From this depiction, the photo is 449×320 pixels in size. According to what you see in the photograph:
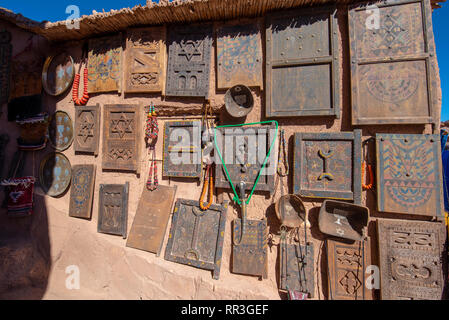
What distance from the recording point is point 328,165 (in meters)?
2.18

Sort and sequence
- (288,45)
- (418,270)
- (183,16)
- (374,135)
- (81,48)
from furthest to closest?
(81,48) → (183,16) → (288,45) → (374,135) → (418,270)

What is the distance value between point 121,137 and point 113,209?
1004mm

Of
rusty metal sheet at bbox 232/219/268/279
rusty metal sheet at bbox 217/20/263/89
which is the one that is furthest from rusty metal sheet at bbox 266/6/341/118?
rusty metal sheet at bbox 232/219/268/279

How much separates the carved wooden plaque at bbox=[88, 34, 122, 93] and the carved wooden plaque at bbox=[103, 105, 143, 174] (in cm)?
33

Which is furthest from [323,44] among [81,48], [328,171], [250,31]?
[81,48]

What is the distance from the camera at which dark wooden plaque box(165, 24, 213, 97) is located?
8.41ft

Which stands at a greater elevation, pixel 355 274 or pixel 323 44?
pixel 323 44

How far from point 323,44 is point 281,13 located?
24.1 inches

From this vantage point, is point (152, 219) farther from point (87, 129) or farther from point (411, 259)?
point (411, 259)

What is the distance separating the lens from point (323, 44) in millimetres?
2270

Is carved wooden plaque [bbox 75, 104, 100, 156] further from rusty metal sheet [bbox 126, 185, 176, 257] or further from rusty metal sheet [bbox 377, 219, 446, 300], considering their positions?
rusty metal sheet [bbox 377, 219, 446, 300]

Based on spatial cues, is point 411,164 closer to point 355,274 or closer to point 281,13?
point 355,274

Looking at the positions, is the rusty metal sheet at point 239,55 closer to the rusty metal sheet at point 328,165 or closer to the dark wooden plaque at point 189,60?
the dark wooden plaque at point 189,60
